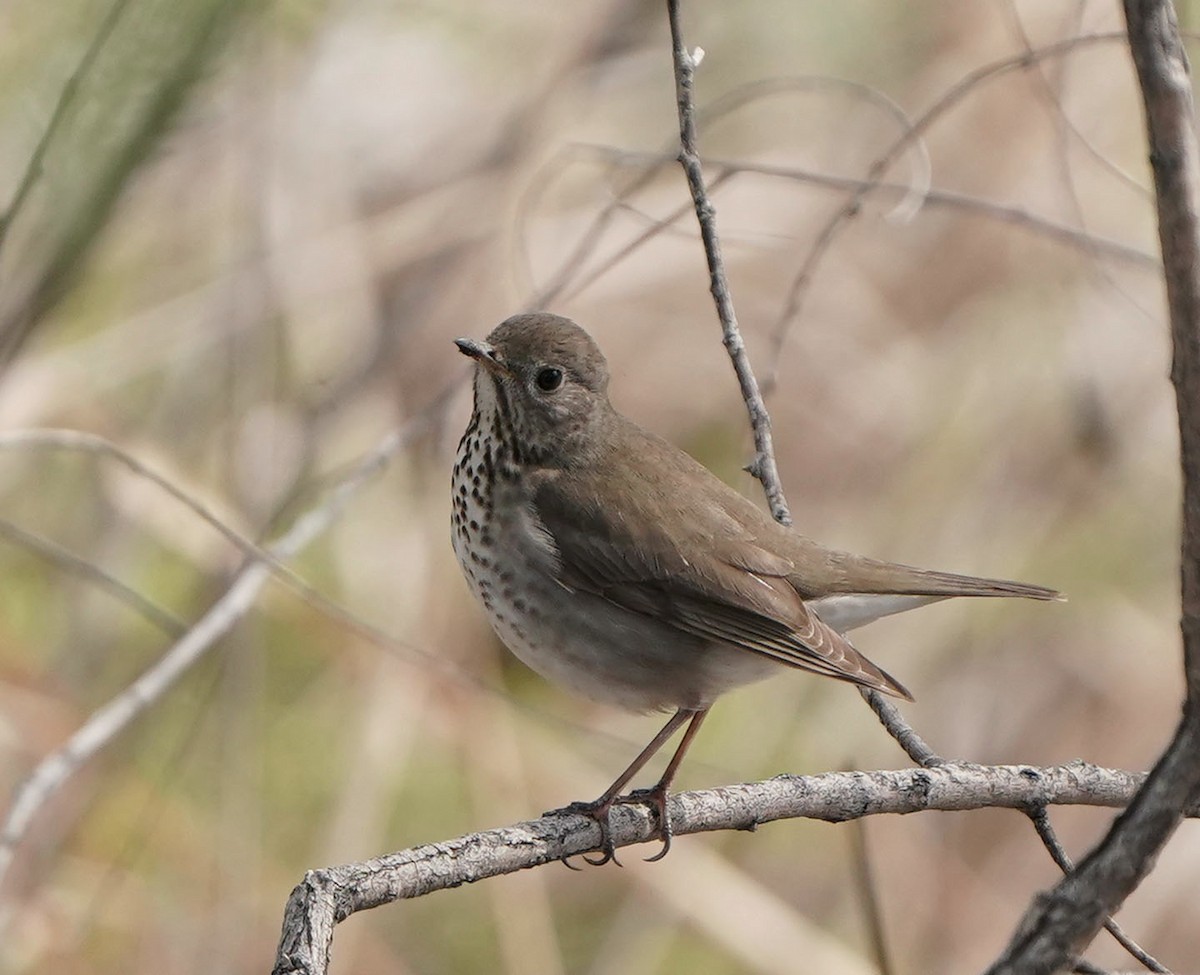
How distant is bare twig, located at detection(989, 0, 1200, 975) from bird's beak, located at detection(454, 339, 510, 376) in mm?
2108

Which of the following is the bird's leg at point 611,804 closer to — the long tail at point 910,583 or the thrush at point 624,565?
the thrush at point 624,565

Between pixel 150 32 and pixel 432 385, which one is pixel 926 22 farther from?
pixel 150 32

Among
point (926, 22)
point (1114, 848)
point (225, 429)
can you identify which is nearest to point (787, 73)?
point (926, 22)

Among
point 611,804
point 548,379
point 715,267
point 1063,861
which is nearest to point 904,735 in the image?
point 1063,861

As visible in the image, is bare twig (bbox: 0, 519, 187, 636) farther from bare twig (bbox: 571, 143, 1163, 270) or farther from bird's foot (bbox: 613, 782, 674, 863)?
bare twig (bbox: 571, 143, 1163, 270)

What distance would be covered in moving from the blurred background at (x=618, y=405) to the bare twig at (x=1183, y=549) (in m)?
2.35

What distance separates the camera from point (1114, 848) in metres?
1.54

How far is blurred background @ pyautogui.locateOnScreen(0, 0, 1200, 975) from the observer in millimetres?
4699

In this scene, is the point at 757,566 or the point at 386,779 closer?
the point at 757,566

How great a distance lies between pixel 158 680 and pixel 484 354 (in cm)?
105

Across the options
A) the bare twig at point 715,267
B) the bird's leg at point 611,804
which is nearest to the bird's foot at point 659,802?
the bird's leg at point 611,804

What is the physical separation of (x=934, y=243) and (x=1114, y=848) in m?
5.36

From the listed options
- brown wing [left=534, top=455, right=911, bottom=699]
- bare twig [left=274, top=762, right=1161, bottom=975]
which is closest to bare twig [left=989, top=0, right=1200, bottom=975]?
bare twig [left=274, top=762, right=1161, bottom=975]

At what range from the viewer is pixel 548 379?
353 centimetres
